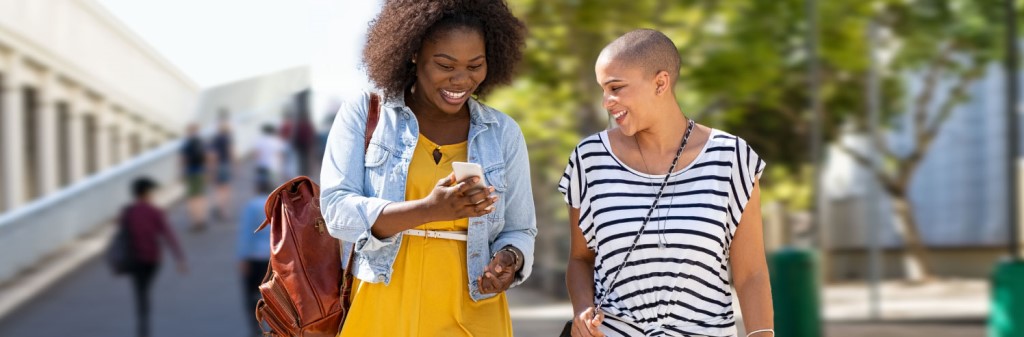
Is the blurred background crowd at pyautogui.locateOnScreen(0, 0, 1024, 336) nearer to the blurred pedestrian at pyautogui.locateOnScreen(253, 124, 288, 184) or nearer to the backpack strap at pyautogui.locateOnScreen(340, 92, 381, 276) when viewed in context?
the blurred pedestrian at pyautogui.locateOnScreen(253, 124, 288, 184)

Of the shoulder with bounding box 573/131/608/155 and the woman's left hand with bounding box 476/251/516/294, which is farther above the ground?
the shoulder with bounding box 573/131/608/155

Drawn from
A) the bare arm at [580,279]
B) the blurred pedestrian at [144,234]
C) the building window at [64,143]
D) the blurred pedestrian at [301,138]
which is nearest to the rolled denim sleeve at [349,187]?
the bare arm at [580,279]

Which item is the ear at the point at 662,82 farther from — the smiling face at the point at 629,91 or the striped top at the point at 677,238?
the striped top at the point at 677,238

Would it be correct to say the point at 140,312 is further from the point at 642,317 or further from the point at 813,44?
the point at 642,317

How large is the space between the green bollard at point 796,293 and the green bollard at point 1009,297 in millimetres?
1692

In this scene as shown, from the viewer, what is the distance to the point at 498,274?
3.06 metres

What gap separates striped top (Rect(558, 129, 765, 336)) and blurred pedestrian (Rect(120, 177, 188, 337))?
22.7 feet

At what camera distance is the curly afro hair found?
10.0 ft

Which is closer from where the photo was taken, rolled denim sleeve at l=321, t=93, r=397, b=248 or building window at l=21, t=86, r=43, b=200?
rolled denim sleeve at l=321, t=93, r=397, b=248

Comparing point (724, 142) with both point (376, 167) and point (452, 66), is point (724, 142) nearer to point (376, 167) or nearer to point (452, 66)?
point (452, 66)

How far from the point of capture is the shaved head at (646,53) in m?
2.91

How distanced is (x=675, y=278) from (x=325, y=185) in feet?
2.82

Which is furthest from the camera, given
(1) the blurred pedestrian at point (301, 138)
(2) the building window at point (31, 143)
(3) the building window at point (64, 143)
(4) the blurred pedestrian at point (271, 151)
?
(3) the building window at point (64, 143)

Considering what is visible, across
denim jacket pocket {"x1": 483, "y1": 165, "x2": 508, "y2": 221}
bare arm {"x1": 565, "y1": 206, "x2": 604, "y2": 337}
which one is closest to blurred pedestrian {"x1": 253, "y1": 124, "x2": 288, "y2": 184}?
denim jacket pocket {"x1": 483, "y1": 165, "x2": 508, "y2": 221}
